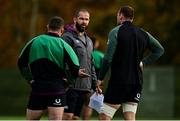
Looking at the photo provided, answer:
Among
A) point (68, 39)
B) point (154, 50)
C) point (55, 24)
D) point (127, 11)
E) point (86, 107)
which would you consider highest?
point (127, 11)

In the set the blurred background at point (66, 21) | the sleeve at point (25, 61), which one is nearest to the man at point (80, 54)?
the sleeve at point (25, 61)

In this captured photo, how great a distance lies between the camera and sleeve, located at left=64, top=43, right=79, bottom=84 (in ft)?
37.7

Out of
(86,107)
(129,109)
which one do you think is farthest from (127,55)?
(86,107)

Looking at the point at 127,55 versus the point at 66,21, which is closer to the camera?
the point at 127,55

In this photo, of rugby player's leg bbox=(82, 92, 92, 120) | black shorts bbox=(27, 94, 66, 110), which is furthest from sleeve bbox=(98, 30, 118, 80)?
rugby player's leg bbox=(82, 92, 92, 120)

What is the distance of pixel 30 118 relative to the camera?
1165cm

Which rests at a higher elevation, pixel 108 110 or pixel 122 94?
pixel 122 94

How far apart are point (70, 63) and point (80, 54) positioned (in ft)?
6.23

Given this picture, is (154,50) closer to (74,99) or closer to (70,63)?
(74,99)

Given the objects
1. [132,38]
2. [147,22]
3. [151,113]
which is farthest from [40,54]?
[147,22]

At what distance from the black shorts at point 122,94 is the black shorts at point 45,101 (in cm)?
106

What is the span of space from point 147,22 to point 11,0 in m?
6.53

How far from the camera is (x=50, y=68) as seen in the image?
1150 cm

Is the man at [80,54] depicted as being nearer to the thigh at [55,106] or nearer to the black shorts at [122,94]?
the black shorts at [122,94]
